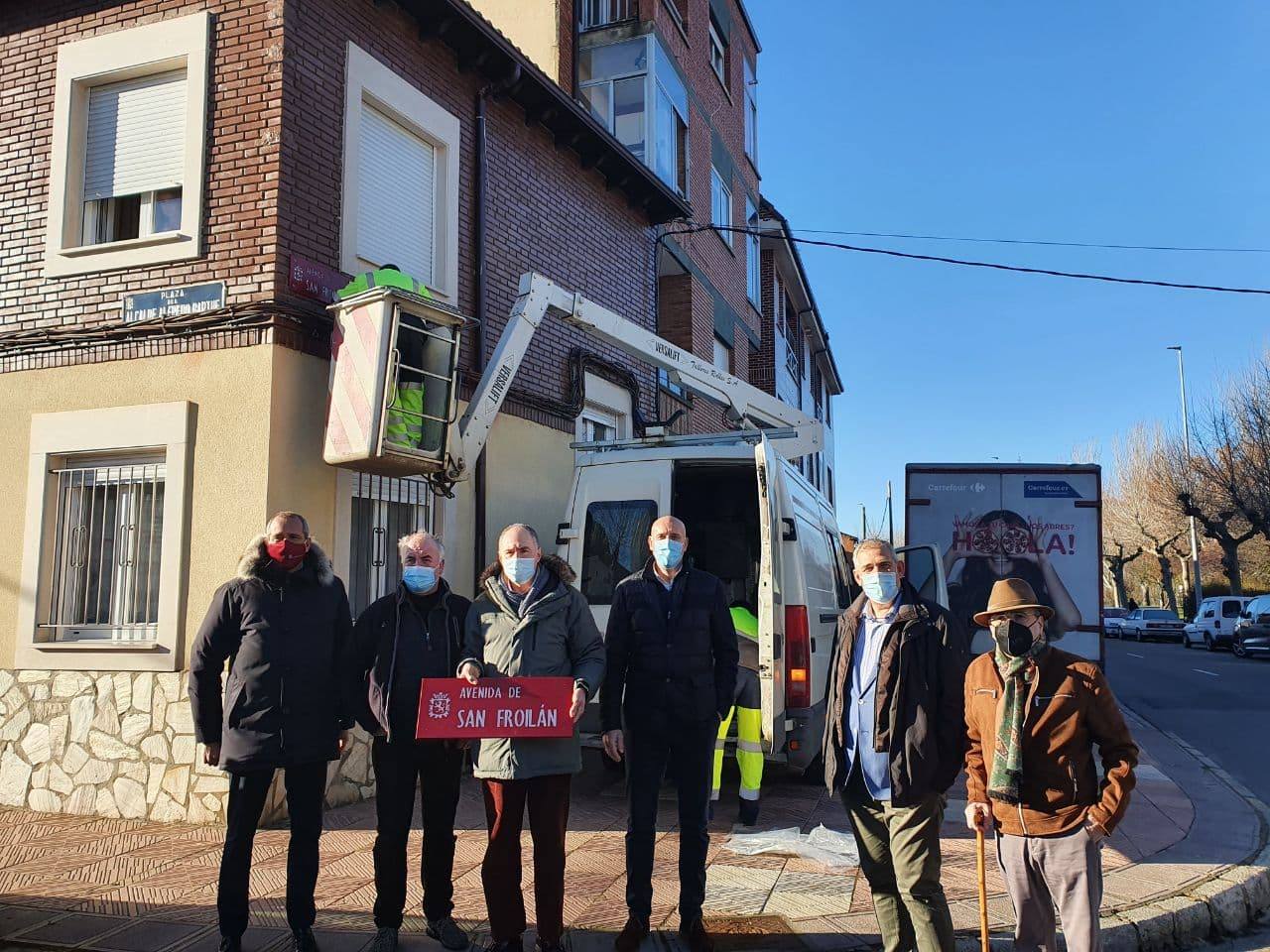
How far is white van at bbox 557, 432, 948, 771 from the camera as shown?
22.2 ft

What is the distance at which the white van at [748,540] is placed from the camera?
22.2 feet

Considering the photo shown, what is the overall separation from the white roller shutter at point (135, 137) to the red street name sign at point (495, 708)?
18.0 ft

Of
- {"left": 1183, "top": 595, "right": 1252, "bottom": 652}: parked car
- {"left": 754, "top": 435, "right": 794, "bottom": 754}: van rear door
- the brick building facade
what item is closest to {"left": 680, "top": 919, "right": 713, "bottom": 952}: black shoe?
{"left": 754, "top": 435, "right": 794, "bottom": 754}: van rear door

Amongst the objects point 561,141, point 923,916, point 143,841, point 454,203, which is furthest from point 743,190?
point 923,916

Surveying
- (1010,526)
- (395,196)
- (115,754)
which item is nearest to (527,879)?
(115,754)

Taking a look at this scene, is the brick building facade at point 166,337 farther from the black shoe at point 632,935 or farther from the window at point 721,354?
the window at point 721,354

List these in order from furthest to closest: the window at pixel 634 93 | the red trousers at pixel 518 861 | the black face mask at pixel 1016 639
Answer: the window at pixel 634 93, the red trousers at pixel 518 861, the black face mask at pixel 1016 639

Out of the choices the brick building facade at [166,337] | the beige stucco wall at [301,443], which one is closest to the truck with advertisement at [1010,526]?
the brick building facade at [166,337]

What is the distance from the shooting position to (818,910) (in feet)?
16.4

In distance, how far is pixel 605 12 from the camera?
14.5 metres

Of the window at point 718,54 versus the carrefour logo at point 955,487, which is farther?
the window at point 718,54

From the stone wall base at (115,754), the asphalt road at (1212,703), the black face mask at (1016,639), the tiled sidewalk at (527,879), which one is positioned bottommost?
the asphalt road at (1212,703)

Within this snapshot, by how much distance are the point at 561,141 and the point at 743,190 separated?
8.93 meters

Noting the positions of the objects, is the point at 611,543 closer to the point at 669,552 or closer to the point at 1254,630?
the point at 669,552
